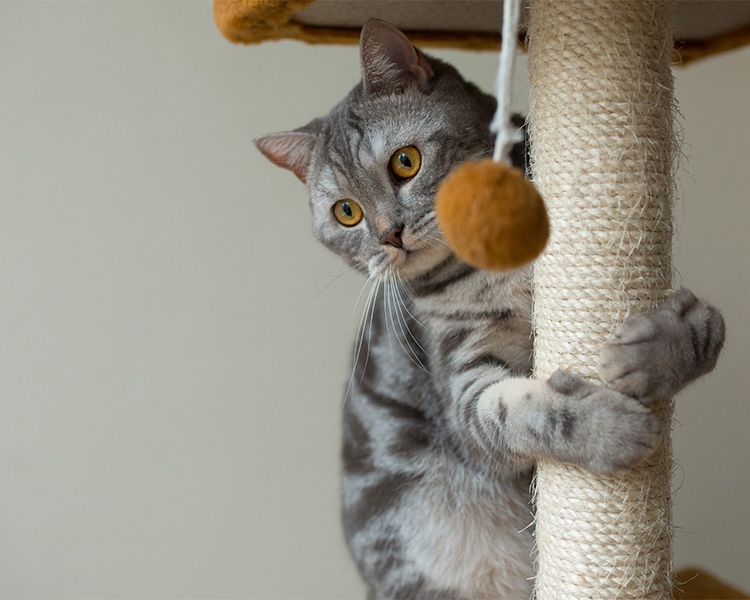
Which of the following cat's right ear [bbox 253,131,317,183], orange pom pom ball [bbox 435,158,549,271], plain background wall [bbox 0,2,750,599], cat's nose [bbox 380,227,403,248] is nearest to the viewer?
orange pom pom ball [bbox 435,158,549,271]

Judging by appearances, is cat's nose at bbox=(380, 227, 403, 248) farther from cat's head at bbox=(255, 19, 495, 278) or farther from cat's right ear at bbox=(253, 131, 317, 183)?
cat's right ear at bbox=(253, 131, 317, 183)

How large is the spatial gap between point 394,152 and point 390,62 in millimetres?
160

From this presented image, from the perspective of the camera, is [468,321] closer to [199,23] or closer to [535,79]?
[535,79]

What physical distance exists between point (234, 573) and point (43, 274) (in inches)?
40.4

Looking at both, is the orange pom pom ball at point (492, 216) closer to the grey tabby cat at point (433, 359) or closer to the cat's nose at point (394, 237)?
the grey tabby cat at point (433, 359)

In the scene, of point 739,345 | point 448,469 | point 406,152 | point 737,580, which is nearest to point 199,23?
point 406,152

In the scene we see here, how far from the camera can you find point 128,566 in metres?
1.97

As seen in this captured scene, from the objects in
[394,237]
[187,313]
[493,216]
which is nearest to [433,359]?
[394,237]

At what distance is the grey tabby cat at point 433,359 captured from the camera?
2.80ft

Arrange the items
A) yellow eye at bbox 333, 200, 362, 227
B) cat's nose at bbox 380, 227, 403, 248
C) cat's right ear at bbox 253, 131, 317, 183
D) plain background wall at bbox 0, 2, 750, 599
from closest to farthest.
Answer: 1. cat's nose at bbox 380, 227, 403, 248
2. yellow eye at bbox 333, 200, 362, 227
3. cat's right ear at bbox 253, 131, 317, 183
4. plain background wall at bbox 0, 2, 750, 599

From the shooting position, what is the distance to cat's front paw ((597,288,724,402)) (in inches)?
31.5

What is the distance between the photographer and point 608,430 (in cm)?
79

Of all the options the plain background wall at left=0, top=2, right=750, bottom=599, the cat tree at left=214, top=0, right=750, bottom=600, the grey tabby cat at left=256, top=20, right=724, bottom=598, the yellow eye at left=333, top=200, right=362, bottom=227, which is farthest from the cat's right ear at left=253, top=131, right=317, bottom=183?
the plain background wall at left=0, top=2, right=750, bottom=599

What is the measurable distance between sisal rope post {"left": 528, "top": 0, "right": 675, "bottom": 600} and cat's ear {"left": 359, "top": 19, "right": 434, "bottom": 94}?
0.28 metres
